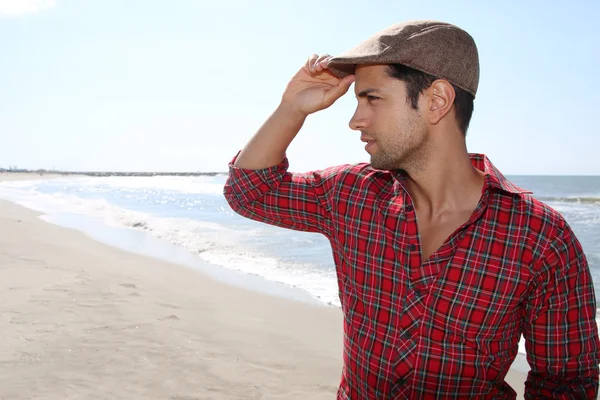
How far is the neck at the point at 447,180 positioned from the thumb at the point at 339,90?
1.36 ft

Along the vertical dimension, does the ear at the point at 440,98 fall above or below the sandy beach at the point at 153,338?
above

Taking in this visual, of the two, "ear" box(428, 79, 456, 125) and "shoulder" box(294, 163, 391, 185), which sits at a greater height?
"ear" box(428, 79, 456, 125)

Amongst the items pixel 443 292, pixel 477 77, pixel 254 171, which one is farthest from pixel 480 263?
pixel 254 171

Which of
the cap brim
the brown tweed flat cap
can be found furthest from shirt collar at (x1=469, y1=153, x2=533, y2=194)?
the cap brim

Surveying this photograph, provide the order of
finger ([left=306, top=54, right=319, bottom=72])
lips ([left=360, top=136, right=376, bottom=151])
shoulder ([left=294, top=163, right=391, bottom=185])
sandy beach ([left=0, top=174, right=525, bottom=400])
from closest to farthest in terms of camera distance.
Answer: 1. lips ([left=360, top=136, right=376, bottom=151])
2. shoulder ([left=294, top=163, right=391, bottom=185])
3. finger ([left=306, top=54, right=319, bottom=72])
4. sandy beach ([left=0, top=174, right=525, bottom=400])

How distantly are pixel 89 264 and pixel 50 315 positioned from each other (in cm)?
307

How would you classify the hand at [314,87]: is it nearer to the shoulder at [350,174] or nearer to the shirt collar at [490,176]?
the shoulder at [350,174]

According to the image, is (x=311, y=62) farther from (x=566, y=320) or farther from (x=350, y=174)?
(x=566, y=320)

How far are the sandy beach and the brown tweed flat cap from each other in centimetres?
331

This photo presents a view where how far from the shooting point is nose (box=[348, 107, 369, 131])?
1.72 m

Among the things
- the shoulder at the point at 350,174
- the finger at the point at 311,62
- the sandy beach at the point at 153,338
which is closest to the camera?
the shoulder at the point at 350,174

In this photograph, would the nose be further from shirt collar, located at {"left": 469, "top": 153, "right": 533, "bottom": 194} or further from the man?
shirt collar, located at {"left": 469, "top": 153, "right": 533, "bottom": 194}

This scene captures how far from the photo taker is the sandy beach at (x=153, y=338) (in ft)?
13.8

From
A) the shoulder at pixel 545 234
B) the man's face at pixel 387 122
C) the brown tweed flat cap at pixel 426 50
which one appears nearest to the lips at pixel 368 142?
the man's face at pixel 387 122
